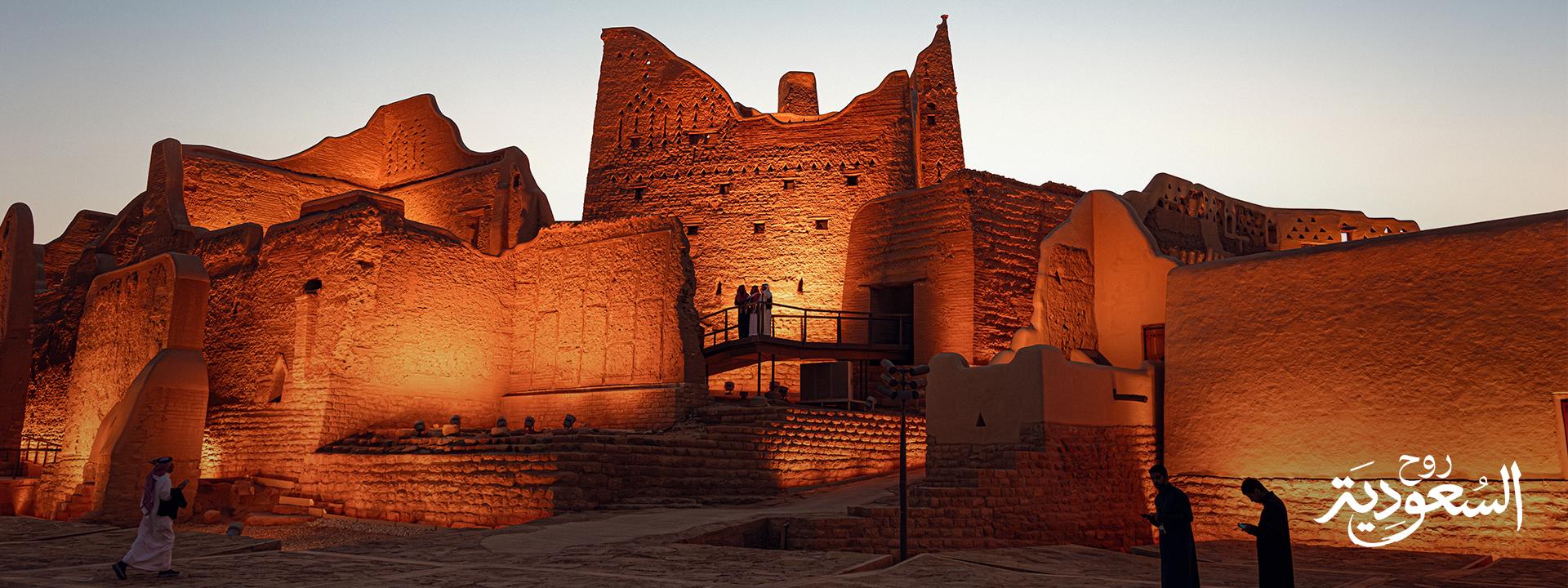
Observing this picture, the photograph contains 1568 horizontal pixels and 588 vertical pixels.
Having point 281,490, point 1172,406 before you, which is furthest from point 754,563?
point 281,490

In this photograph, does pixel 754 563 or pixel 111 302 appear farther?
pixel 111 302

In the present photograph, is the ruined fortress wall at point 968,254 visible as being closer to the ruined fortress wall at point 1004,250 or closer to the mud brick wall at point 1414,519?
the ruined fortress wall at point 1004,250

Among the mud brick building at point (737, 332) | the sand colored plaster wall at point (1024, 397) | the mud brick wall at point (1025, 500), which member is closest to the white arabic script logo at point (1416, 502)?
the mud brick building at point (737, 332)

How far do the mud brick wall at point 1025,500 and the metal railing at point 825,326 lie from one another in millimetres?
7432

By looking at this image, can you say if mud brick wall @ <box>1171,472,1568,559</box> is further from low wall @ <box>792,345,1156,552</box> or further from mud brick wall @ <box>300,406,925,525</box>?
mud brick wall @ <box>300,406,925,525</box>

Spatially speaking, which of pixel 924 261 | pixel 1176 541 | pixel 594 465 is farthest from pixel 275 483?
pixel 1176 541

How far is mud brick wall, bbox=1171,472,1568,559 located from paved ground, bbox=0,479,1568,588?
Answer: 0.28m

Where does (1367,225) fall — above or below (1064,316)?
above

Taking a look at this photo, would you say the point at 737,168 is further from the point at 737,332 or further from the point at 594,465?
the point at 594,465

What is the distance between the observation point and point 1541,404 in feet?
37.5

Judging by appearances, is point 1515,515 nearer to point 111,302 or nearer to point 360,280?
point 360,280

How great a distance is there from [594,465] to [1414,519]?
9.22 m

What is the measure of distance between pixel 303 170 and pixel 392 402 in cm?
1002

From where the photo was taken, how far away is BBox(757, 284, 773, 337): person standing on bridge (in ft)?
71.1
